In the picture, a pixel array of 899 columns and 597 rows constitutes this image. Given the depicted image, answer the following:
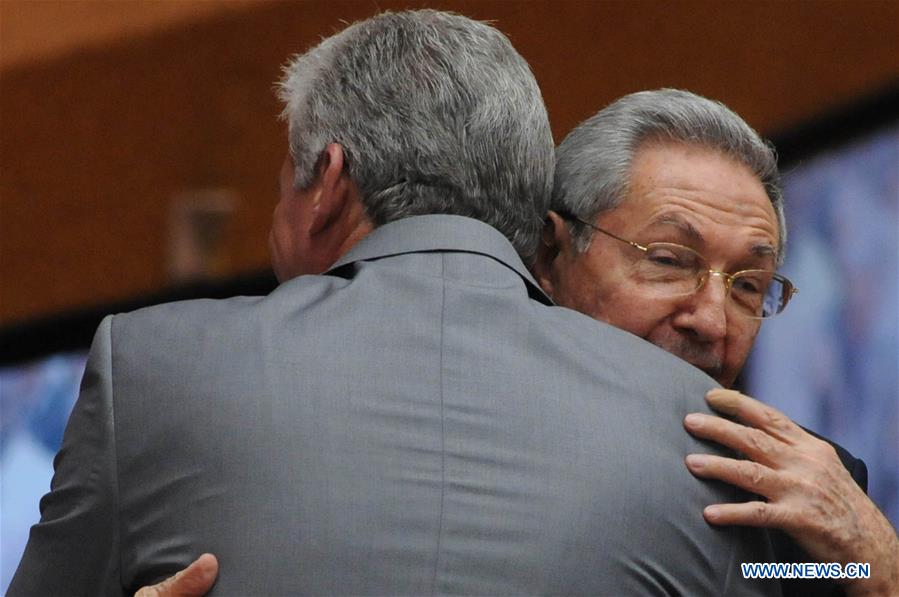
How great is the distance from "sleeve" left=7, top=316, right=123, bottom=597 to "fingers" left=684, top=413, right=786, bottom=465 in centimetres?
66

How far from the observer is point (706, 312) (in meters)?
2.34

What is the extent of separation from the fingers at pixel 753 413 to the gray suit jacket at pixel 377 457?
2.7 inches

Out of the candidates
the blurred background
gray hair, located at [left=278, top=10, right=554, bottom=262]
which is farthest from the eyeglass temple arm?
the blurred background

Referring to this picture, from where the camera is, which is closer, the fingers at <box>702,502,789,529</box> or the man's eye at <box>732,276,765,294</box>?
the fingers at <box>702,502,789,529</box>

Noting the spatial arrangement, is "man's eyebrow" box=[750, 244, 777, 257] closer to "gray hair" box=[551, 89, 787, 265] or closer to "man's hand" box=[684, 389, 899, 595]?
"gray hair" box=[551, 89, 787, 265]

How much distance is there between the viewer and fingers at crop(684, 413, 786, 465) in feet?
6.13

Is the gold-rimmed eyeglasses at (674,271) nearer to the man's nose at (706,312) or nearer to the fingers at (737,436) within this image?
the man's nose at (706,312)

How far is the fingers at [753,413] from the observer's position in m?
1.92

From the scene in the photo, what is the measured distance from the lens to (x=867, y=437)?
3.75 m

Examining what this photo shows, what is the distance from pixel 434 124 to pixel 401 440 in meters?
0.43

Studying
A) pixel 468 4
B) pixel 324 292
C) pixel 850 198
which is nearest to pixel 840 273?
pixel 850 198

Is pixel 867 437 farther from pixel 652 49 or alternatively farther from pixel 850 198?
pixel 652 49

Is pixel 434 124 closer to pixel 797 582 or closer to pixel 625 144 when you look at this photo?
pixel 625 144

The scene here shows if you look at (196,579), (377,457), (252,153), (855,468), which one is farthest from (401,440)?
(252,153)
